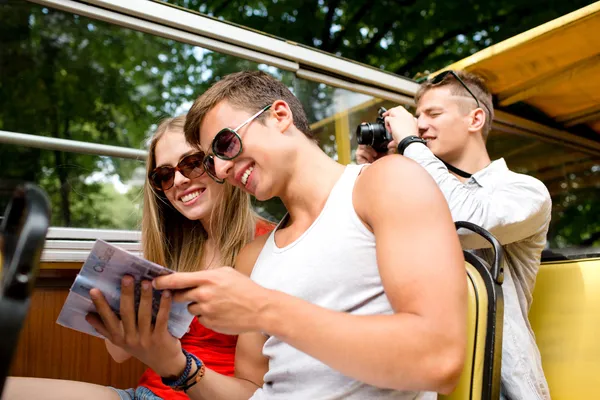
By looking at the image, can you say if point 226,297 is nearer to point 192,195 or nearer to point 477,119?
point 192,195

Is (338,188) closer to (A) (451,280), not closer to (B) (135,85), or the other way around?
(A) (451,280)

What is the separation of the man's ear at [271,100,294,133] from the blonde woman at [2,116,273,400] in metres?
0.58

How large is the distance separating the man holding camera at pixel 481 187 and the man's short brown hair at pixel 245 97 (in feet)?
1.94

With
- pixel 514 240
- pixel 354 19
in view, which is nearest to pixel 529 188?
pixel 514 240

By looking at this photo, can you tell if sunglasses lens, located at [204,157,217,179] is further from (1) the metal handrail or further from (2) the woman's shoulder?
(1) the metal handrail

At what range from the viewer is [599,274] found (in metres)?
1.84

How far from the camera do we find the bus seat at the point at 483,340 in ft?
4.26

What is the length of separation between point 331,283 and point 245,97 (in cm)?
56

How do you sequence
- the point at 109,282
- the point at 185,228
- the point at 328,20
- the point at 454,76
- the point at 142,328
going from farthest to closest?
the point at 328,20 < the point at 454,76 < the point at 185,228 < the point at 142,328 < the point at 109,282

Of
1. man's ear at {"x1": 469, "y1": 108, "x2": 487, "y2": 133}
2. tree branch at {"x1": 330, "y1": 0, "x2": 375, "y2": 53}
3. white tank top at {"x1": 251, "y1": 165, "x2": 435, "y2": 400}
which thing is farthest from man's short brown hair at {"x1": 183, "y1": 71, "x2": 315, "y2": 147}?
tree branch at {"x1": 330, "y1": 0, "x2": 375, "y2": 53}

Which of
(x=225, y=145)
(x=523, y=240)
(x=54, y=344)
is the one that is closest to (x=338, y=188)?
(x=225, y=145)

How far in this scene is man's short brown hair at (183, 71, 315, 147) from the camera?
1490 millimetres

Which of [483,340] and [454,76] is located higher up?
[454,76]

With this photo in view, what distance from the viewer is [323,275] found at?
4.16 ft
